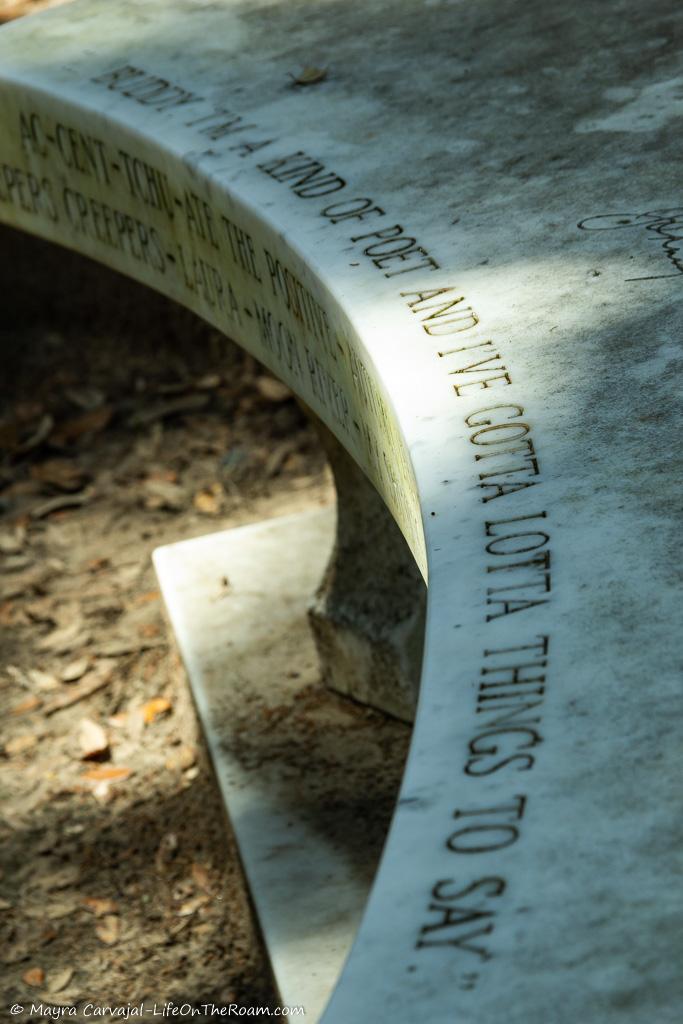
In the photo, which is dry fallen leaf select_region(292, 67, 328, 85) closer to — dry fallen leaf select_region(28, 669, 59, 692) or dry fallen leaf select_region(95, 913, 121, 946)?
dry fallen leaf select_region(95, 913, 121, 946)

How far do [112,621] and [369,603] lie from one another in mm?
1006

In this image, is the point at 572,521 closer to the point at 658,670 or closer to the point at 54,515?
Result: the point at 658,670

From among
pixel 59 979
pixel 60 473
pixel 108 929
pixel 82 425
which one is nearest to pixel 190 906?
pixel 108 929

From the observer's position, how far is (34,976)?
2.52 metres

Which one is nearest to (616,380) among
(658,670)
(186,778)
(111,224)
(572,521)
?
(572,521)

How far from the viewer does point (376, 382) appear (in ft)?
5.01

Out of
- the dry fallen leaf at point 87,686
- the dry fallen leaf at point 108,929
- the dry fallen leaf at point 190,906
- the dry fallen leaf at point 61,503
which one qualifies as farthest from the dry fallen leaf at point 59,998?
the dry fallen leaf at point 61,503

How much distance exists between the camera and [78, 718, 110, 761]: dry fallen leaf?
10.2ft

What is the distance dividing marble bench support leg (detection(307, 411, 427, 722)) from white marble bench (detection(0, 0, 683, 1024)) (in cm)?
67

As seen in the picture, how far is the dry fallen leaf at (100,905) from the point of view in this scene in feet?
8.76

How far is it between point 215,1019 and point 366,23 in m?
1.73

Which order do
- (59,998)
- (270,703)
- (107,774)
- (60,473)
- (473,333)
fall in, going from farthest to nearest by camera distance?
(60,473) → (107,774) → (270,703) → (59,998) → (473,333)

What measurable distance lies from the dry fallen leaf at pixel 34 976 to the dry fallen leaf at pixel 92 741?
0.64 m

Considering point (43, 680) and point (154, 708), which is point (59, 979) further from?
point (43, 680)
